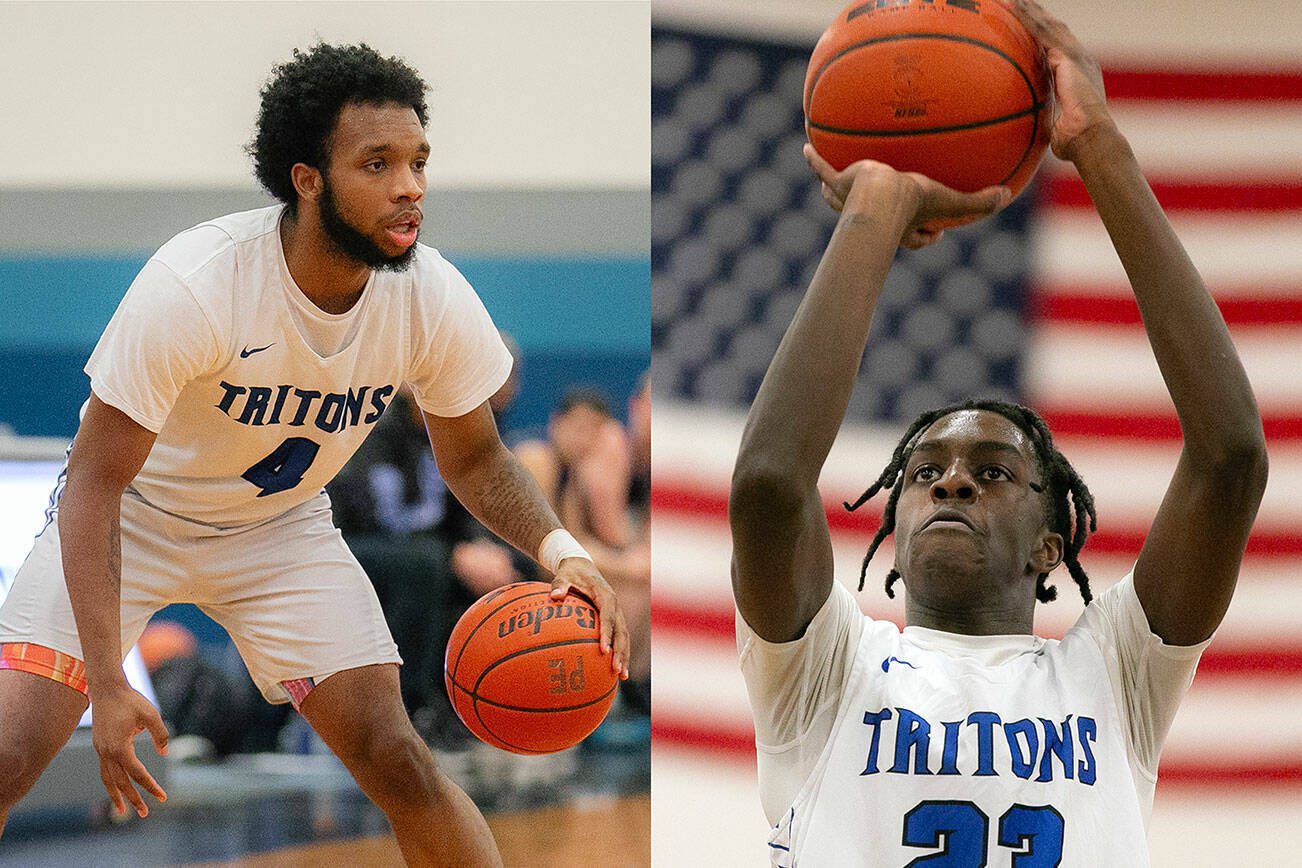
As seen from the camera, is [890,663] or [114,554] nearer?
[890,663]

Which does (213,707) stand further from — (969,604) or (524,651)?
(969,604)

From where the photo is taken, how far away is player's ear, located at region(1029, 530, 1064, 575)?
211cm

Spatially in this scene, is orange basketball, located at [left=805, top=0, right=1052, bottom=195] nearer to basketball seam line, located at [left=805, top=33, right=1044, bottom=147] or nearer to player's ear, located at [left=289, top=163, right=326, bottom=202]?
basketball seam line, located at [left=805, top=33, right=1044, bottom=147]

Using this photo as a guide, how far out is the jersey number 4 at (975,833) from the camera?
1.77 metres

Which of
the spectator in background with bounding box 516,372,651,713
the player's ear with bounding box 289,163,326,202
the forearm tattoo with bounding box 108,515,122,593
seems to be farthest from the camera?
the spectator in background with bounding box 516,372,651,713

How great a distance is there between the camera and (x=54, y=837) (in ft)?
17.1

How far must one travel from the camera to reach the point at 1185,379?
67.7 inches

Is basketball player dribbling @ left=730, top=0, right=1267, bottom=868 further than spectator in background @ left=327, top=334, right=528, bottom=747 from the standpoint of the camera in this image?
No

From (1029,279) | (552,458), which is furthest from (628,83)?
(1029,279)

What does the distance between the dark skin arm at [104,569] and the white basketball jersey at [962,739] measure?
1.26 metres

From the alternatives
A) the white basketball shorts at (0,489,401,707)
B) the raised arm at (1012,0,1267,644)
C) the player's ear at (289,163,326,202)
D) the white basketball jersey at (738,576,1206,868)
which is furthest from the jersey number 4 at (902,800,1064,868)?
the player's ear at (289,163,326,202)

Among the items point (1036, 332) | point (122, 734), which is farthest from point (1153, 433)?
point (122, 734)

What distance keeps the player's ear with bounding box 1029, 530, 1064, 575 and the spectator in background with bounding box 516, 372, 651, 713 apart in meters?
4.41

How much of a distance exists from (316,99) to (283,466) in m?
0.75
